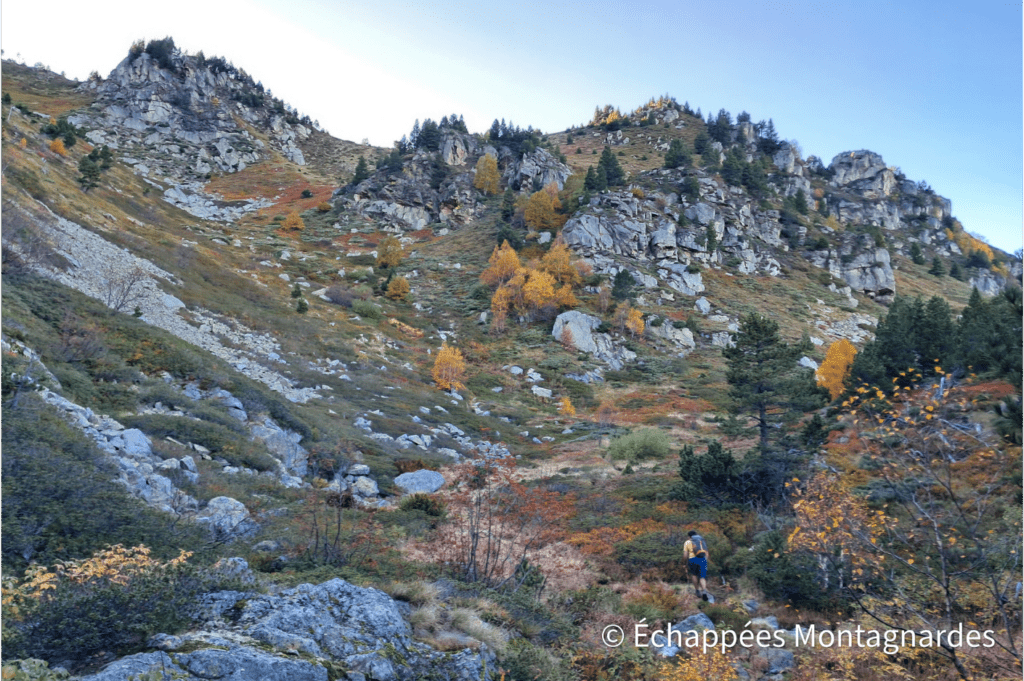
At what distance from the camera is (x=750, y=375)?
1750 cm

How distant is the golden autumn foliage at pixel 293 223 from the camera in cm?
6987

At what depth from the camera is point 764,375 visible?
17266 millimetres

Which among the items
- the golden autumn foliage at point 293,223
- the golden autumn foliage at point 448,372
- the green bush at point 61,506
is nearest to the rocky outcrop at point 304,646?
the green bush at point 61,506

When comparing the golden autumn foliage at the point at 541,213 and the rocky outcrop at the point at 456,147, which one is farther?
the rocky outcrop at the point at 456,147

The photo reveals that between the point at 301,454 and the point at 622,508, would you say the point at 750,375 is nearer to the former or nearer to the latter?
the point at 622,508

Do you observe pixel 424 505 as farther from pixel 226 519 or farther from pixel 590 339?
pixel 590 339

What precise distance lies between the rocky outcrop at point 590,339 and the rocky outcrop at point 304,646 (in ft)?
141

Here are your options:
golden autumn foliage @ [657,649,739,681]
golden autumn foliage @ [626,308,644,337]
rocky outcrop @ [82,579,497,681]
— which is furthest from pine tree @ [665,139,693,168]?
rocky outcrop @ [82,579,497,681]

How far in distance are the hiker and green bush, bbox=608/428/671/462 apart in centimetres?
1230

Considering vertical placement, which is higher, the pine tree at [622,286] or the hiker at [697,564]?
the pine tree at [622,286]

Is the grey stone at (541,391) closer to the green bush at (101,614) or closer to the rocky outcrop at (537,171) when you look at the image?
the green bush at (101,614)

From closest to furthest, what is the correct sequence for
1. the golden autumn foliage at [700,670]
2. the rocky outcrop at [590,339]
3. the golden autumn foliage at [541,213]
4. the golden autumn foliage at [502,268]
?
the golden autumn foliage at [700,670], the rocky outcrop at [590,339], the golden autumn foliage at [502,268], the golden autumn foliage at [541,213]

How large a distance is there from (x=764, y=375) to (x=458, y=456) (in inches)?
544

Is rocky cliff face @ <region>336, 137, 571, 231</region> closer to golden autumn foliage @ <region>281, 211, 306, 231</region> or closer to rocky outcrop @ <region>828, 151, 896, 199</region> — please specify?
golden autumn foliage @ <region>281, 211, 306, 231</region>
